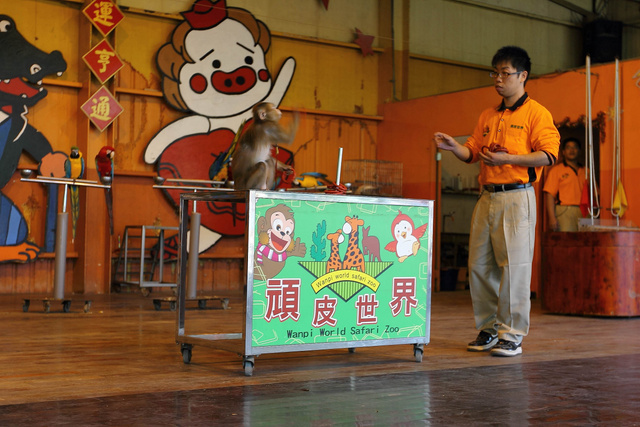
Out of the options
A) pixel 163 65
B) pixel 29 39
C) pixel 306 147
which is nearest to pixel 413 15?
pixel 306 147

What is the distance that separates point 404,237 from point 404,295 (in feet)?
0.89

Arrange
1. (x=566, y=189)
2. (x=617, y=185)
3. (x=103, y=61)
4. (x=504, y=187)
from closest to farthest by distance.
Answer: (x=504, y=187), (x=617, y=185), (x=566, y=189), (x=103, y=61)

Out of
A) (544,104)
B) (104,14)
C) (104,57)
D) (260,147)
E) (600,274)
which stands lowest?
(600,274)

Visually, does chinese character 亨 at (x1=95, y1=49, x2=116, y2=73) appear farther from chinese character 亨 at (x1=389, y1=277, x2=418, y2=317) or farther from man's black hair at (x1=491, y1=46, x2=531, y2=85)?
→ chinese character 亨 at (x1=389, y1=277, x2=418, y2=317)

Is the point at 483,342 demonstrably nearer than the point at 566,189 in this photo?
Yes

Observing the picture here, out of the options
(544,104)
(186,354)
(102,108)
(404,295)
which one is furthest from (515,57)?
(102,108)

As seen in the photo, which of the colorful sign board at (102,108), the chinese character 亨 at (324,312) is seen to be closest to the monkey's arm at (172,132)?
the colorful sign board at (102,108)

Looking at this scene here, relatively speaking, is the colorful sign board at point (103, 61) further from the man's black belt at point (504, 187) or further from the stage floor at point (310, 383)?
the man's black belt at point (504, 187)

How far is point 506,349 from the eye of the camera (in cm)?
391

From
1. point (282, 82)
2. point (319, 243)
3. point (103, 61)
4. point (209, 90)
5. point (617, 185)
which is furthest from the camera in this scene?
point (282, 82)

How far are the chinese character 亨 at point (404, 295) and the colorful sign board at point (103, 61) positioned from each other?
206 inches

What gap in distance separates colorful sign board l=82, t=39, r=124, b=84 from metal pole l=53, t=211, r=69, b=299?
96.4 inches

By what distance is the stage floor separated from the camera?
246 centimetres

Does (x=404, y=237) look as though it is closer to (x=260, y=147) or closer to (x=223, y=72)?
(x=260, y=147)
